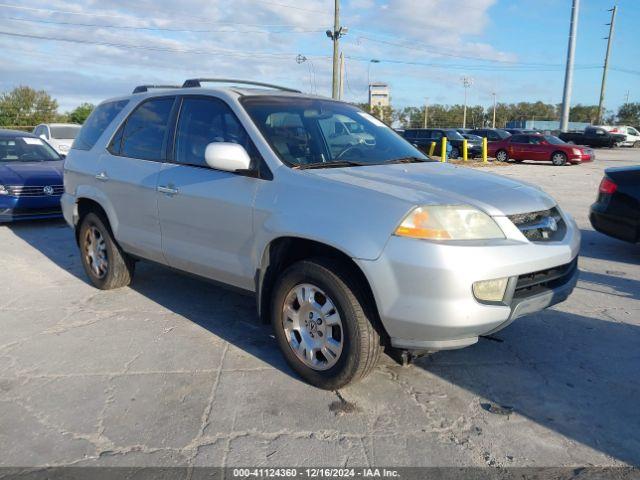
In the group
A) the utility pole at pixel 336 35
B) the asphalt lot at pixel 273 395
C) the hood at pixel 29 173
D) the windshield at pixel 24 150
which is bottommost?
the asphalt lot at pixel 273 395

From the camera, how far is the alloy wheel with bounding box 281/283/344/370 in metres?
3.24

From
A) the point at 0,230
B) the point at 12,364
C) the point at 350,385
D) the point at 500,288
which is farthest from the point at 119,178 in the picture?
the point at 0,230

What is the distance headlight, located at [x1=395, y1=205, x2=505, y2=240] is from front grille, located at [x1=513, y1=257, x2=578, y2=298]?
1.00ft

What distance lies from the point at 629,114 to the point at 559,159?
6764cm

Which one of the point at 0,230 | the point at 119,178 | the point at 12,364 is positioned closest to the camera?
the point at 12,364

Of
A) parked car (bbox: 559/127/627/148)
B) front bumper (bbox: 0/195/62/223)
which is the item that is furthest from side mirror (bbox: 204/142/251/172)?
parked car (bbox: 559/127/627/148)

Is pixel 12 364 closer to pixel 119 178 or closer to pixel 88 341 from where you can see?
pixel 88 341

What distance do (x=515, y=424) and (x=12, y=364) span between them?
3.29m

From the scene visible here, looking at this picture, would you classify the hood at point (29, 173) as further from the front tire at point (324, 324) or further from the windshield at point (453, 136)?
the windshield at point (453, 136)

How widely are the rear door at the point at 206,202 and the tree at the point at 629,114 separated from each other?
87.9m

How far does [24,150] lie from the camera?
9.96m

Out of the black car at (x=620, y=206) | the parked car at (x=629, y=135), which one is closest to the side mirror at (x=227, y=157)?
the black car at (x=620, y=206)

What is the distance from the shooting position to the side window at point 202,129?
153 inches

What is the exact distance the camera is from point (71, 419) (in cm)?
307
